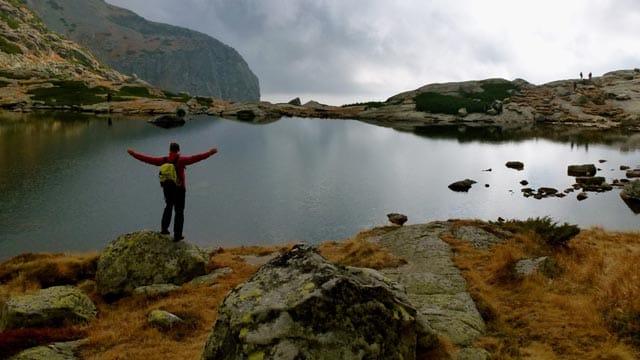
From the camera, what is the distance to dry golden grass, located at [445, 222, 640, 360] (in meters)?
11.4

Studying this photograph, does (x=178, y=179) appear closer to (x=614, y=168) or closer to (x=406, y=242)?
(x=406, y=242)

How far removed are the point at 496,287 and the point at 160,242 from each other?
1567 centimetres

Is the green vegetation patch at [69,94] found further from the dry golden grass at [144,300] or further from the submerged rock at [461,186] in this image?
the dry golden grass at [144,300]

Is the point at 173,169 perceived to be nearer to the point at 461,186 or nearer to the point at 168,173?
the point at 168,173

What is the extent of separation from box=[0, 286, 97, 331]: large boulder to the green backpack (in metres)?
5.91

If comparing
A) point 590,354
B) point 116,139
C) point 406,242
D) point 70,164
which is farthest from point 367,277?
point 116,139

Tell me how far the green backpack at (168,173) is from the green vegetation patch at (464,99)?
145551 millimetres

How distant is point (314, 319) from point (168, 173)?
12.1 meters

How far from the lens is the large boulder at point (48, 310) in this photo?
1516 centimetres

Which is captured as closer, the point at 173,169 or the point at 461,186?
the point at 173,169

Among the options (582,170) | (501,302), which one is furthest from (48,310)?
(582,170)

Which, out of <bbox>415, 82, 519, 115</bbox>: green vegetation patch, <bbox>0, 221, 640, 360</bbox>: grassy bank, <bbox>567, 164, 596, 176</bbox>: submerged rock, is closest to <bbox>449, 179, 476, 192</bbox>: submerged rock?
<bbox>567, 164, 596, 176</bbox>: submerged rock

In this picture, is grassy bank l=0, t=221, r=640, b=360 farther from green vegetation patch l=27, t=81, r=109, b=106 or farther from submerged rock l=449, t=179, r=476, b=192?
green vegetation patch l=27, t=81, r=109, b=106

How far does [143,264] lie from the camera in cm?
2045
